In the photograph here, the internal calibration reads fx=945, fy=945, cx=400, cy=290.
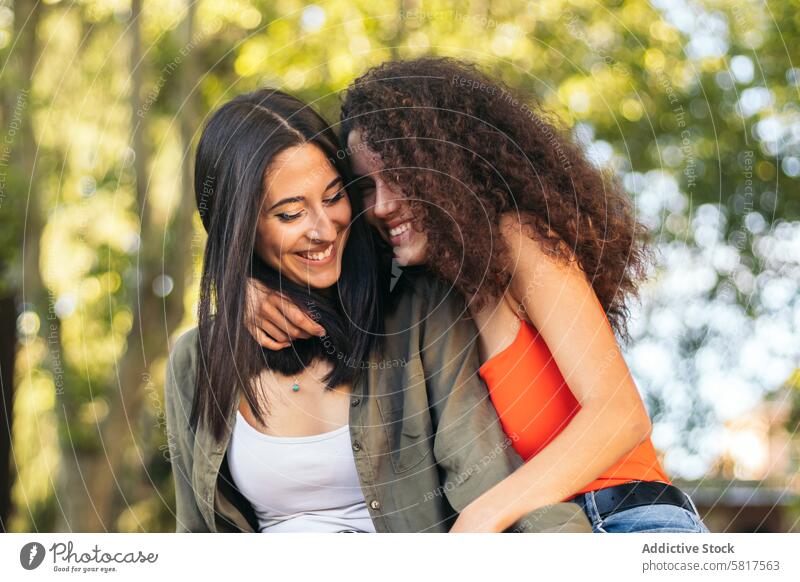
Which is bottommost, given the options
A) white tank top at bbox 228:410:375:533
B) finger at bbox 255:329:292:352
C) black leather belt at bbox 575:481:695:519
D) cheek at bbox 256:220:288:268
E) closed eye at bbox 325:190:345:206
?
black leather belt at bbox 575:481:695:519

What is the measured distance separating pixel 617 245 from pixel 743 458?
1100mm

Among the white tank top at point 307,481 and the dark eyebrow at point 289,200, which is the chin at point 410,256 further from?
the white tank top at point 307,481

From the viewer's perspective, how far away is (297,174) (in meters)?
2.16

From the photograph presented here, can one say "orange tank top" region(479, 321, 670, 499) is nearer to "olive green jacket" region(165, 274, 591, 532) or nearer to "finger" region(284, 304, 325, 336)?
"olive green jacket" region(165, 274, 591, 532)

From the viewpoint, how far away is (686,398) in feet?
10.0

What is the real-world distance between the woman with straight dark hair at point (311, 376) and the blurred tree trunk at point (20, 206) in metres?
2.42

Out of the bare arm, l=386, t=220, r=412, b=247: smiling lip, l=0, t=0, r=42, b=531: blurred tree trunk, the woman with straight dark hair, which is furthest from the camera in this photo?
l=0, t=0, r=42, b=531: blurred tree trunk

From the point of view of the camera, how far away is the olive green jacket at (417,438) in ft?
6.77

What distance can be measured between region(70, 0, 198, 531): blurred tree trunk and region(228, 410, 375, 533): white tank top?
2.31 metres

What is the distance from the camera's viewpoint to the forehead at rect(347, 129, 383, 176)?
2.18 meters

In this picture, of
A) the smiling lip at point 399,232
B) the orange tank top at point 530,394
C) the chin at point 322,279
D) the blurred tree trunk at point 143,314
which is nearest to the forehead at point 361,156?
the smiling lip at point 399,232

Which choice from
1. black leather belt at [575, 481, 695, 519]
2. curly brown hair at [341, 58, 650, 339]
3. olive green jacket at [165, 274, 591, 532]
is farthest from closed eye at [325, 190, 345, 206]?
black leather belt at [575, 481, 695, 519]

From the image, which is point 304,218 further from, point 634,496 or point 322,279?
point 634,496

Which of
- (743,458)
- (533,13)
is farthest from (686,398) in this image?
(533,13)
